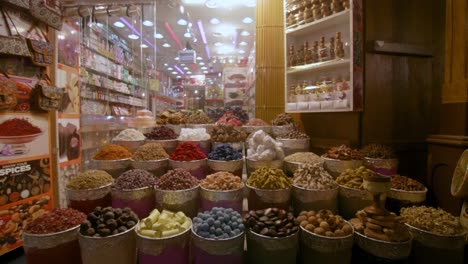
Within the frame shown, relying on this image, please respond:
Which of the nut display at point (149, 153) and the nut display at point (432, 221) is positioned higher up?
the nut display at point (149, 153)

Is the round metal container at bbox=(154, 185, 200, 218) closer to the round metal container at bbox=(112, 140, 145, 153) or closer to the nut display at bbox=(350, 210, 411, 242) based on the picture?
the round metal container at bbox=(112, 140, 145, 153)

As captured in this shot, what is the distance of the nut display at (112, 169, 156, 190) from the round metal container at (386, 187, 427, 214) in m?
1.84

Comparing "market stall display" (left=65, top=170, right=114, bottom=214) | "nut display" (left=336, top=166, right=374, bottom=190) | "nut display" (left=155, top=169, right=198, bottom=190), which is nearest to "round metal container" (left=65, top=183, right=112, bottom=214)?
"market stall display" (left=65, top=170, right=114, bottom=214)

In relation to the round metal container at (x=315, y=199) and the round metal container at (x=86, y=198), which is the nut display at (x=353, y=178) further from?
the round metal container at (x=86, y=198)

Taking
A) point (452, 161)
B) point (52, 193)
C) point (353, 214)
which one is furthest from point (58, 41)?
point (452, 161)

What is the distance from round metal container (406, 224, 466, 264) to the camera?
1.61 metres

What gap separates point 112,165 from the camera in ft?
7.99

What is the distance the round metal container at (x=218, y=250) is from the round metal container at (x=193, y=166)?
844 mm

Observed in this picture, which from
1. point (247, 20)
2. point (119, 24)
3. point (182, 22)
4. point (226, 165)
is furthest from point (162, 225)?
point (119, 24)

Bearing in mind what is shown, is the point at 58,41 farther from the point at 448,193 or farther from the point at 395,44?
the point at 448,193

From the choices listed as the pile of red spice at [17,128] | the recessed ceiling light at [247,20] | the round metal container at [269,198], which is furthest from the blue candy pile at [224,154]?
the recessed ceiling light at [247,20]

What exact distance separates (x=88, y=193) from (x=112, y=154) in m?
0.55

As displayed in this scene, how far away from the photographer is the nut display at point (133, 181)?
2002 mm

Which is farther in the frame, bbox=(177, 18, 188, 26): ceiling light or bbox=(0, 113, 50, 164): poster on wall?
bbox=(177, 18, 188, 26): ceiling light
